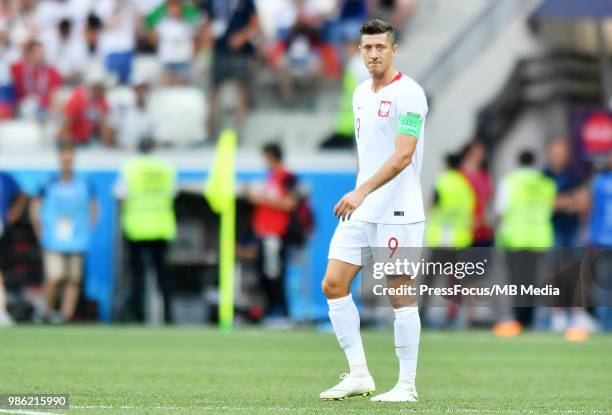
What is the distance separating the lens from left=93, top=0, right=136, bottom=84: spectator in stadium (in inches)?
837

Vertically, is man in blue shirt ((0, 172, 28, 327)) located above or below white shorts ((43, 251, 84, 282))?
above

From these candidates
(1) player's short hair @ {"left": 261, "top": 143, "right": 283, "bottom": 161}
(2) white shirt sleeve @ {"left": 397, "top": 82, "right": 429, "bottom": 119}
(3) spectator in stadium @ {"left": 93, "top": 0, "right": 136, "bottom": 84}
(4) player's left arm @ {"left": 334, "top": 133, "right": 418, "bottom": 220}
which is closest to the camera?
(4) player's left arm @ {"left": 334, "top": 133, "right": 418, "bottom": 220}

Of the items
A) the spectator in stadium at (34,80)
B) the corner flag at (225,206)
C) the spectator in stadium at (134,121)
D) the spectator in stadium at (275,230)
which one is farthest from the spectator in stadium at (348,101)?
the spectator in stadium at (34,80)

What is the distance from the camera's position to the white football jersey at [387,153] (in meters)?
8.73

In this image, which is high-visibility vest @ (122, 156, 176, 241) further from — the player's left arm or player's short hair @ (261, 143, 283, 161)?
the player's left arm

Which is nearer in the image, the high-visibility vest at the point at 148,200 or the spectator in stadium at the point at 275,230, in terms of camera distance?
the spectator in stadium at the point at 275,230

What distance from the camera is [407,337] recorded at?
28.7ft

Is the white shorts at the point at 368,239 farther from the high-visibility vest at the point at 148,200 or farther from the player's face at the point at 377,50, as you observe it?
the high-visibility vest at the point at 148,200

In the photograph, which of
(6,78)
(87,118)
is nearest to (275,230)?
(87,118)

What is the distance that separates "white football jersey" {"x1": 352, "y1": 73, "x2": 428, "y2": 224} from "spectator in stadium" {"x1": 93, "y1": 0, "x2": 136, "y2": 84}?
12.6 m

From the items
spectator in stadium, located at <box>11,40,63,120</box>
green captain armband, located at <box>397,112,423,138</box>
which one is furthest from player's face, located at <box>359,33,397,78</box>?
spectator in stadium, located at <box>11,40,63,120</box>

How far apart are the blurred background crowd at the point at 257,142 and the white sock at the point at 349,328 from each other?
30.9 ft

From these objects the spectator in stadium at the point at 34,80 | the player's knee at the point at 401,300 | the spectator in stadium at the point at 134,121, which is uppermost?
the spectator in stadium at the point at 34,80

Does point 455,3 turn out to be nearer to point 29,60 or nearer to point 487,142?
point 487,142
